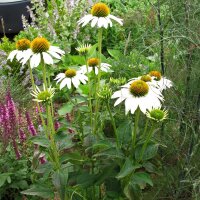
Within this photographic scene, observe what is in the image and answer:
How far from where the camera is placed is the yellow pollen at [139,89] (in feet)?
6.70

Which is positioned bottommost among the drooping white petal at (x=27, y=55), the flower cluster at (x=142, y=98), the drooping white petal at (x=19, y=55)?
the flower cluster at (x=142, y=98)

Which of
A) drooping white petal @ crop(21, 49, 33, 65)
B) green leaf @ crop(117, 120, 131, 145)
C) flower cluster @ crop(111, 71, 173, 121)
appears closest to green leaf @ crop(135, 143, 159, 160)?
green leaf @ crop(117, 120, 131, 145)

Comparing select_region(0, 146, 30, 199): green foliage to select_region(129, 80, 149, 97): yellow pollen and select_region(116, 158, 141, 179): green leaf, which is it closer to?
select_region(116, 158, 141, 179): green leaf

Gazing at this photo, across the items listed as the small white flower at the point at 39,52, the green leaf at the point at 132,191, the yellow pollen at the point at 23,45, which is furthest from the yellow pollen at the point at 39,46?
the green leaf at the point at 132,191

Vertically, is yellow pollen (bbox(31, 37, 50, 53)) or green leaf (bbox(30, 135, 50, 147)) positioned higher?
yellow pollen (bbox(31, 37, 50, 53))

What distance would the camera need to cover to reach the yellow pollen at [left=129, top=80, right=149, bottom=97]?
2043 millimetres

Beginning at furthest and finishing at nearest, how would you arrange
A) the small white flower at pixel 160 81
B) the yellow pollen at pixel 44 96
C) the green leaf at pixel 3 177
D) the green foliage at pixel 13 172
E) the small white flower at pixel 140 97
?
the green foliage at pixel 13 172
the green leaf at pixel 3 177
the small white flower at pixel 160 81
the yellow pollen at pixel 44 96
the small white flower at pixel 140 97

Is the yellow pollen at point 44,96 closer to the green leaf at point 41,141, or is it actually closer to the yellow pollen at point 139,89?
the green leaf at point 41,141

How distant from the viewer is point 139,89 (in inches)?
80.3

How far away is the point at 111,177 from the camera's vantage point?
2.43 meters

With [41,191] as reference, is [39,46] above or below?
above

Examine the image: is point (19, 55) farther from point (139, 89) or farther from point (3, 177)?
point (3, 177)

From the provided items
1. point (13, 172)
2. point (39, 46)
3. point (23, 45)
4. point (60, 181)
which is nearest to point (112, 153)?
point (60, 181)

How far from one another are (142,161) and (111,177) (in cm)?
22
